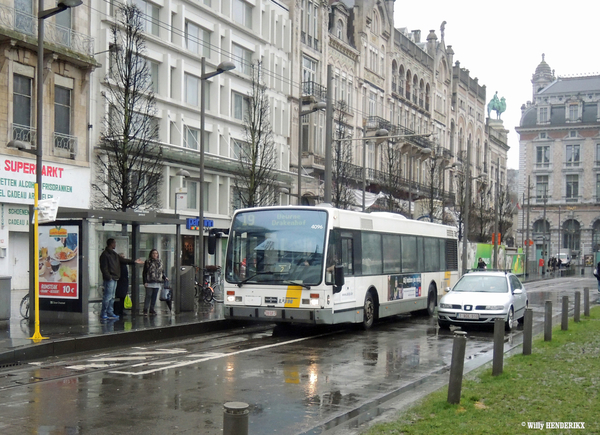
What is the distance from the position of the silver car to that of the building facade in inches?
3696

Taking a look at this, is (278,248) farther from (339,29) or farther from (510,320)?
(339,29)

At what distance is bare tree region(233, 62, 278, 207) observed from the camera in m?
33.8

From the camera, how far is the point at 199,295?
25.5 m

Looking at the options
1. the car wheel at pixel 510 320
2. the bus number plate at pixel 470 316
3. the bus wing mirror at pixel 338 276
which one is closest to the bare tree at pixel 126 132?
the bus wing mirror at pixel 338 276

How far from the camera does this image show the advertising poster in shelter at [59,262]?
17.4 metres

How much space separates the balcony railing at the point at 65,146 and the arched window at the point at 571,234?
310 ft

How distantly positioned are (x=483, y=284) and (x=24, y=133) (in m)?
18.0

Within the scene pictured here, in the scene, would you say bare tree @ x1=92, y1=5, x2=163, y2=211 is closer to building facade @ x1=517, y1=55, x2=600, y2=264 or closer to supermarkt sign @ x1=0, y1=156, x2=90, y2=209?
supermarkt sign @ x1=0, y1=156, x2=90, y2=209

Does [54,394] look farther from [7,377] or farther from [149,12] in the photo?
[149,12]

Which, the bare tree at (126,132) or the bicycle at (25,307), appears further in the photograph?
the bare tree at (126,132)

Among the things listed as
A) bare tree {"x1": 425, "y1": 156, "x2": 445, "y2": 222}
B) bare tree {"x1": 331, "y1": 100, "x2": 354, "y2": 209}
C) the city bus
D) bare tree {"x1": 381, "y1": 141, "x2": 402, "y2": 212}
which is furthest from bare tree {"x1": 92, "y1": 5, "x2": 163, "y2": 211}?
bare tree {"x1": 425, "y1": 156, "x2": 445, "y2": 222}

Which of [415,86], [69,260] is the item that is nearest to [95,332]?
[69,260]

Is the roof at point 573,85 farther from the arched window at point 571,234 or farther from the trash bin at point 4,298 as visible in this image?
the trash bin at point 4,298

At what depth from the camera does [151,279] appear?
1998 cm
